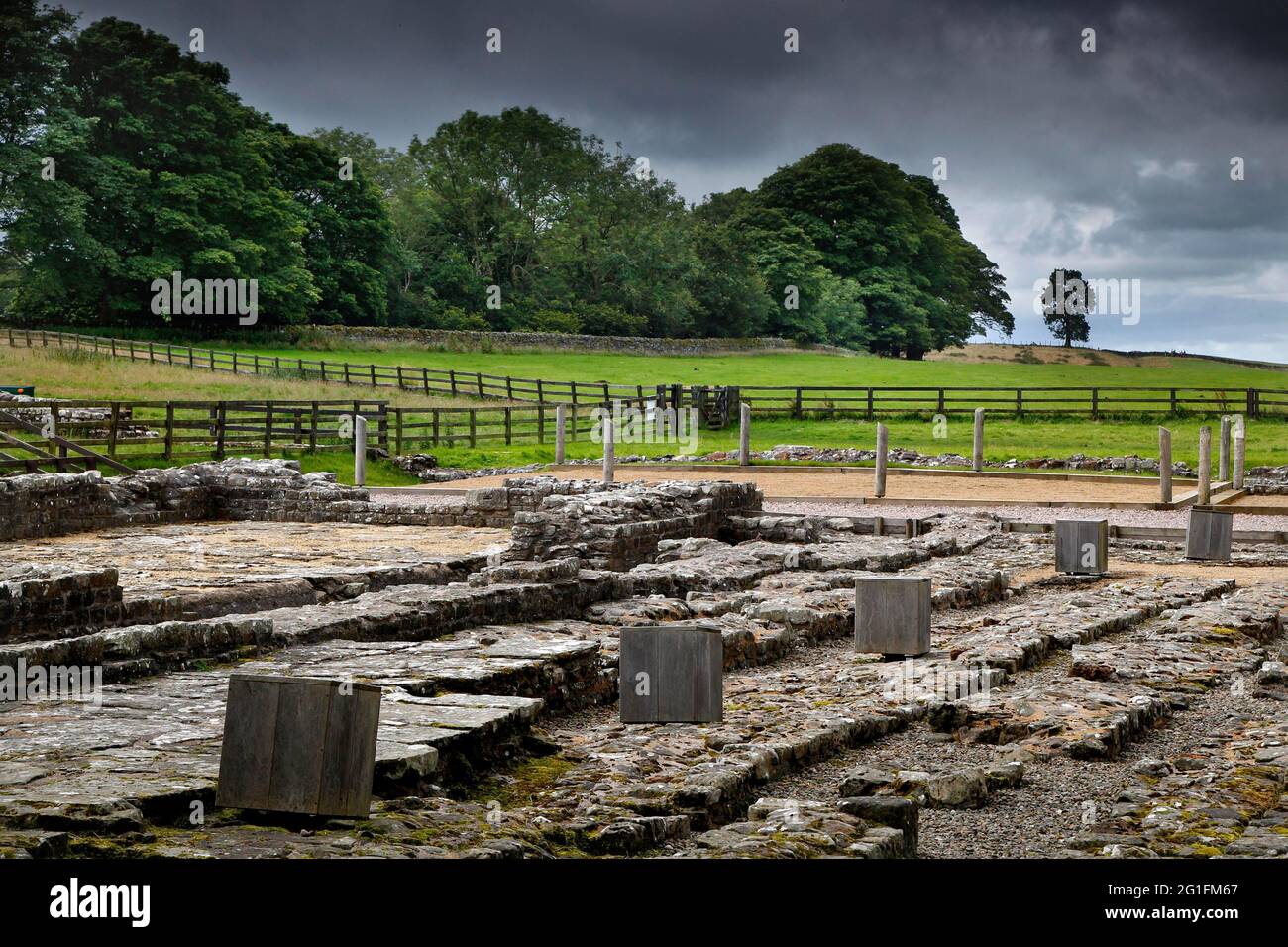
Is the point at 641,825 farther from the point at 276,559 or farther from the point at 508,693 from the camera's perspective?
the point at 276,559

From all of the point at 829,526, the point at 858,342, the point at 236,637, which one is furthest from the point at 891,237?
the point at 236,637

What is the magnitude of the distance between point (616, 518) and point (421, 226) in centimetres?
5292

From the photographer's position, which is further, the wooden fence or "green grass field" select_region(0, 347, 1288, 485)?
"green grass field" select_region(0, 347, 1288, 485)

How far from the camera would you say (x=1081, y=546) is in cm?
1587


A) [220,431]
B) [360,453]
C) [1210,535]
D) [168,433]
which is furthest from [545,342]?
[1210,535]

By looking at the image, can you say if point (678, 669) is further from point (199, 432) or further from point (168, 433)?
point (199, 432)

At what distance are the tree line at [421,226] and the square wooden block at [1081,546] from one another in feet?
124

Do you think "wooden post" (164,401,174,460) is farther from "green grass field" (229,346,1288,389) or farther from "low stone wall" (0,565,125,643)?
"green grass field" (229,346,1288,389)

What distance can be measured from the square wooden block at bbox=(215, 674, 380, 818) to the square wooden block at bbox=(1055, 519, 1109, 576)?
11.6 m

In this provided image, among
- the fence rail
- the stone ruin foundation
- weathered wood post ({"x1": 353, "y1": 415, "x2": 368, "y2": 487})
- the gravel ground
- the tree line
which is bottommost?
the stone ruin foundation

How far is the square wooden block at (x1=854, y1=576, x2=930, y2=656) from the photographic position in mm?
10867

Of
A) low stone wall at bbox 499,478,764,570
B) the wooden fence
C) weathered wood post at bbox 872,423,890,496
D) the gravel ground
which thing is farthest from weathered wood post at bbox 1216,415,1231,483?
the wooden fence

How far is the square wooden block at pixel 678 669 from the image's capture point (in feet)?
27.2

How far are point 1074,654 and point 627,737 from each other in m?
4.27
